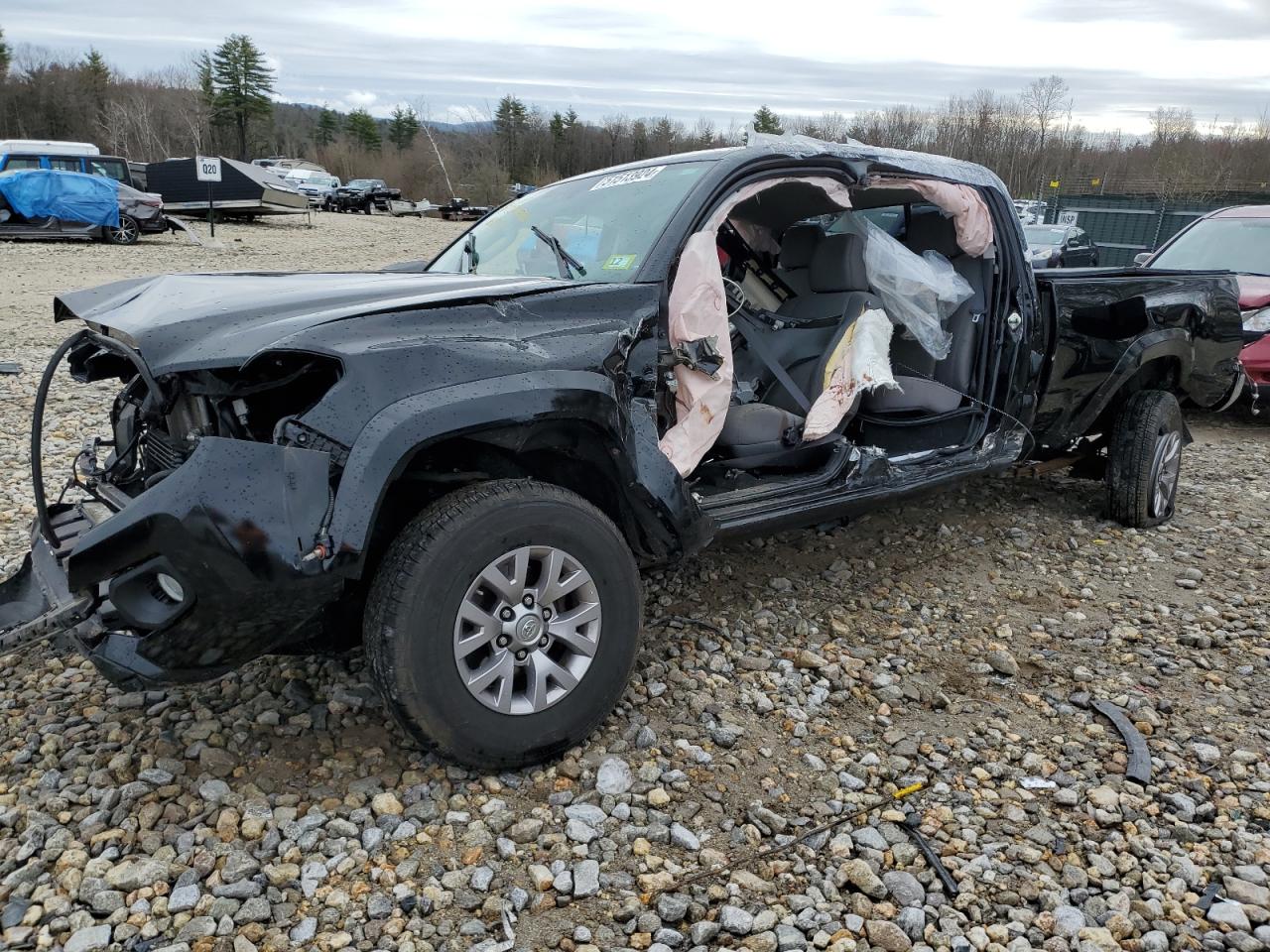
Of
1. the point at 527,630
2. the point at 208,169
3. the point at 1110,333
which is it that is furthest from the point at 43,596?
the point at 208,169

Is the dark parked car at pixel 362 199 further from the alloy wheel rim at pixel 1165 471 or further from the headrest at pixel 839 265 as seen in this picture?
the alloy wheel rim at pixel 1165 471

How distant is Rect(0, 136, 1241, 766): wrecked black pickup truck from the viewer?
2.32 m

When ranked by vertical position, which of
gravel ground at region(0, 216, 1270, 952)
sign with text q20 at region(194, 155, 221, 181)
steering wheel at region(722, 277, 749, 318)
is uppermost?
sign with text q20 at region(194, 155, 221, 181)

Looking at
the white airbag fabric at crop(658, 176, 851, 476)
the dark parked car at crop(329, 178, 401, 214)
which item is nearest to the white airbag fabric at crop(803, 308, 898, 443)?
the white airbag fabric at crop(658, 176, 851, 476)

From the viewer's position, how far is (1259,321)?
734 cm

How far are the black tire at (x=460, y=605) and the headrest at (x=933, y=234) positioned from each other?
2.78 meters

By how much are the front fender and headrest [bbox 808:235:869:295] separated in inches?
74.5

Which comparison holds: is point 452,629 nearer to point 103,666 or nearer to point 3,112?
point 103,666

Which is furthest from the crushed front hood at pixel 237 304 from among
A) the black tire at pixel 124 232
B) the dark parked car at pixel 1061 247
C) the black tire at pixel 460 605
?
the black tire at pixel 124 232

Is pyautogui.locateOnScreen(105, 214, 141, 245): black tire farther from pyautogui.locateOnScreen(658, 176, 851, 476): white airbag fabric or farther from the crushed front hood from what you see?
pyautogui.locateOnScreen(658, 176, 851, 476): white airbag fabric

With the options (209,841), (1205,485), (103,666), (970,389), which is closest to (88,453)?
(103,666)

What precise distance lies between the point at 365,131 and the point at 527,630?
9759cm

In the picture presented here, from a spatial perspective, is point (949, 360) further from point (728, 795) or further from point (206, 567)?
point (206, 567)

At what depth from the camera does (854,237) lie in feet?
14.7
